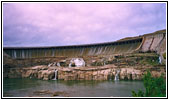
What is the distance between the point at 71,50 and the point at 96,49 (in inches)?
259

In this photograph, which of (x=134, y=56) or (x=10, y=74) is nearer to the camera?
(x=134, y=56)

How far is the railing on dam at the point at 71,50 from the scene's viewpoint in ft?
153

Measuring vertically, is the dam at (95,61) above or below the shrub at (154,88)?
above

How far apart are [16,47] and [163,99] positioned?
4902 cm

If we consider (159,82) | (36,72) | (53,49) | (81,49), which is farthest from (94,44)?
(159,82)

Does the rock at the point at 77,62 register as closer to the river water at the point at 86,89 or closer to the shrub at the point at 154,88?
the river water at the point at 86,89

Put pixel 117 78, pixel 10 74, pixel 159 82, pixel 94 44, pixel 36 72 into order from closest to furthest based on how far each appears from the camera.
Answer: pixel 159 82, pixel 117 78, pixel 36 72, pixel 10 74, pixel 94 44

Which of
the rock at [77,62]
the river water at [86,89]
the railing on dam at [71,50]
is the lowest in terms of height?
the river water at [86,89]

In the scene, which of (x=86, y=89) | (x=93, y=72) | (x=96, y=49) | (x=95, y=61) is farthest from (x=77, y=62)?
(x=86, y=89)

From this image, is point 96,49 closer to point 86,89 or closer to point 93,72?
point 93,72

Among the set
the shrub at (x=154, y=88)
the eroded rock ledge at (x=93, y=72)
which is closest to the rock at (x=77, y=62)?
the eroded rock ledge at (x=93, y=72)

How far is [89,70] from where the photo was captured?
31.8 meters

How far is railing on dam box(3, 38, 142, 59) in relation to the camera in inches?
1834

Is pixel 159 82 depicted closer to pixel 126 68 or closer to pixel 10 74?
pixel 126 68
